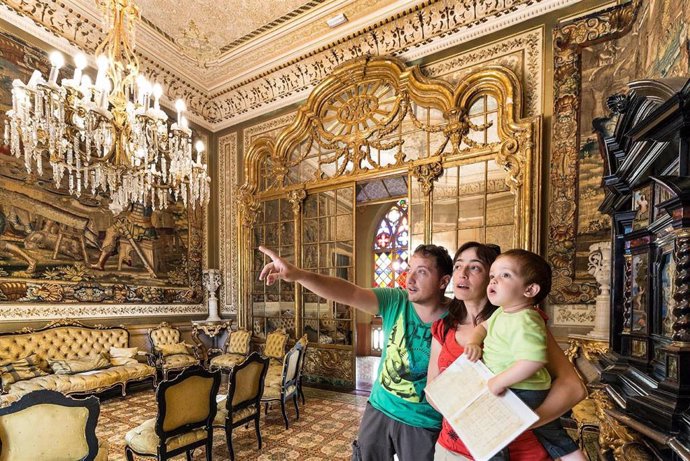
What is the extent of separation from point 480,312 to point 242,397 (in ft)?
8.84

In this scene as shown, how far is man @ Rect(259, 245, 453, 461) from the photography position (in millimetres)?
1354

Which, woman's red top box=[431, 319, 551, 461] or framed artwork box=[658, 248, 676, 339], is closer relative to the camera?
woman's red top box=[431, 319, 551, 461]

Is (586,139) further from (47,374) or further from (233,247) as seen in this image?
(47,374)

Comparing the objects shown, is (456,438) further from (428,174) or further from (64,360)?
(64,360)

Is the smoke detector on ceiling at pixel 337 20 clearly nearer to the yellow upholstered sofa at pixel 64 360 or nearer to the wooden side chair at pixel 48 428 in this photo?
the wooden side chair at pixel 48 428

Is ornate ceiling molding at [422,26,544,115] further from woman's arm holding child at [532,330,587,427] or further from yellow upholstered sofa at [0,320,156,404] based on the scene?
yellow upholstered sofa at [0,320,156,404]

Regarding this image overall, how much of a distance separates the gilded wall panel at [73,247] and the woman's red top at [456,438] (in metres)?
5.59

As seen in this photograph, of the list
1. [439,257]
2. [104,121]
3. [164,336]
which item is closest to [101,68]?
[104,121]

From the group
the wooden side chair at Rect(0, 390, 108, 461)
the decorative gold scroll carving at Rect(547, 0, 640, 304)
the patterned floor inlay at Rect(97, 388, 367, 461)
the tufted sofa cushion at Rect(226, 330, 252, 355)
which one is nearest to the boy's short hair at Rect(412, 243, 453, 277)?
the wooden side chair at Rect(0, 390, 108, 461)

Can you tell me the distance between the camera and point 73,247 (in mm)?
4926

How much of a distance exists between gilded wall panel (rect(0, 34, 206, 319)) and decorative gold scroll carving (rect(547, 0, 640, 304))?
20.5 feet

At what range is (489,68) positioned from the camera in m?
4.27

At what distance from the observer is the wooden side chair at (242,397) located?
9.84ft

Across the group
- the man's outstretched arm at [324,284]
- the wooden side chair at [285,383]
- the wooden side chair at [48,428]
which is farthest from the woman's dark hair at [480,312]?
the wooden side chair at [285,383]
